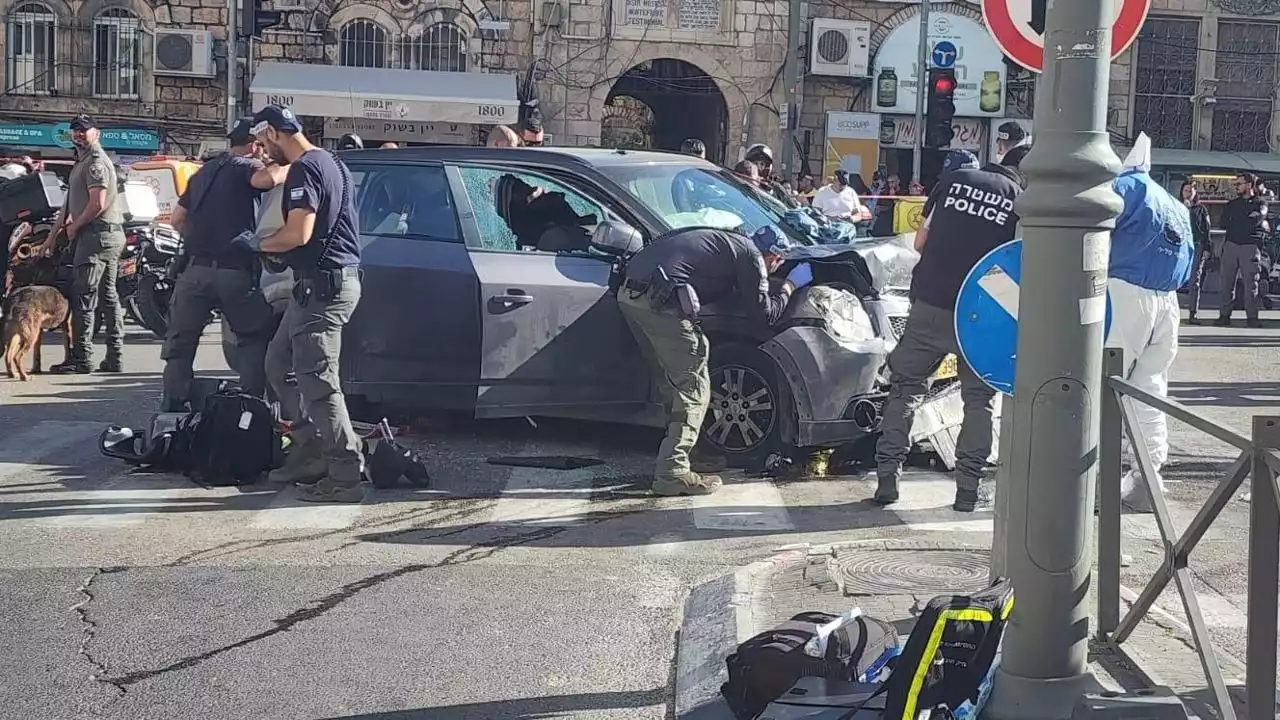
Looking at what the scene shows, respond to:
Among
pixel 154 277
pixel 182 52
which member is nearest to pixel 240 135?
pixel 154 277

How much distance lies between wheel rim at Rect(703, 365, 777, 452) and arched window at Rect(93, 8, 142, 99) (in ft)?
80.0

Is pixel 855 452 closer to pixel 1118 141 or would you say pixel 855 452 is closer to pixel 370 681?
pixel 370 681

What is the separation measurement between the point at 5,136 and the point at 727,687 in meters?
27.6

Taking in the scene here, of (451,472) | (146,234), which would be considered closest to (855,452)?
(451,472)

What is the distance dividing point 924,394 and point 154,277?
9219mm

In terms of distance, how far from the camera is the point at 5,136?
28.1 meters

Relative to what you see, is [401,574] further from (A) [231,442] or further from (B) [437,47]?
(B) [437,47]

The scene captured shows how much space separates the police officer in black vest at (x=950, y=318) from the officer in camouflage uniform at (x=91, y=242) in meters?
6.91

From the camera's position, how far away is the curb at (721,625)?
169 inches

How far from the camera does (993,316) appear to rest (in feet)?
15.0

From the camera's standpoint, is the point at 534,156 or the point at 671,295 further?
the point at 534,156

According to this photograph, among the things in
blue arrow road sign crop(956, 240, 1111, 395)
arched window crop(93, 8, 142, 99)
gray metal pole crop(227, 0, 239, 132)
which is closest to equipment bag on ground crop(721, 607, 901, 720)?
blue arrow road sign crop(956, 240, 1111, 395)

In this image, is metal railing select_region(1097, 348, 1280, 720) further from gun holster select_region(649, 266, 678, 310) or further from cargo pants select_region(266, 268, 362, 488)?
cargo pants select_region(266, 268, 362, 488)

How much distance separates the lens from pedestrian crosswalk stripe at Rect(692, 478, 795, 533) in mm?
6652
